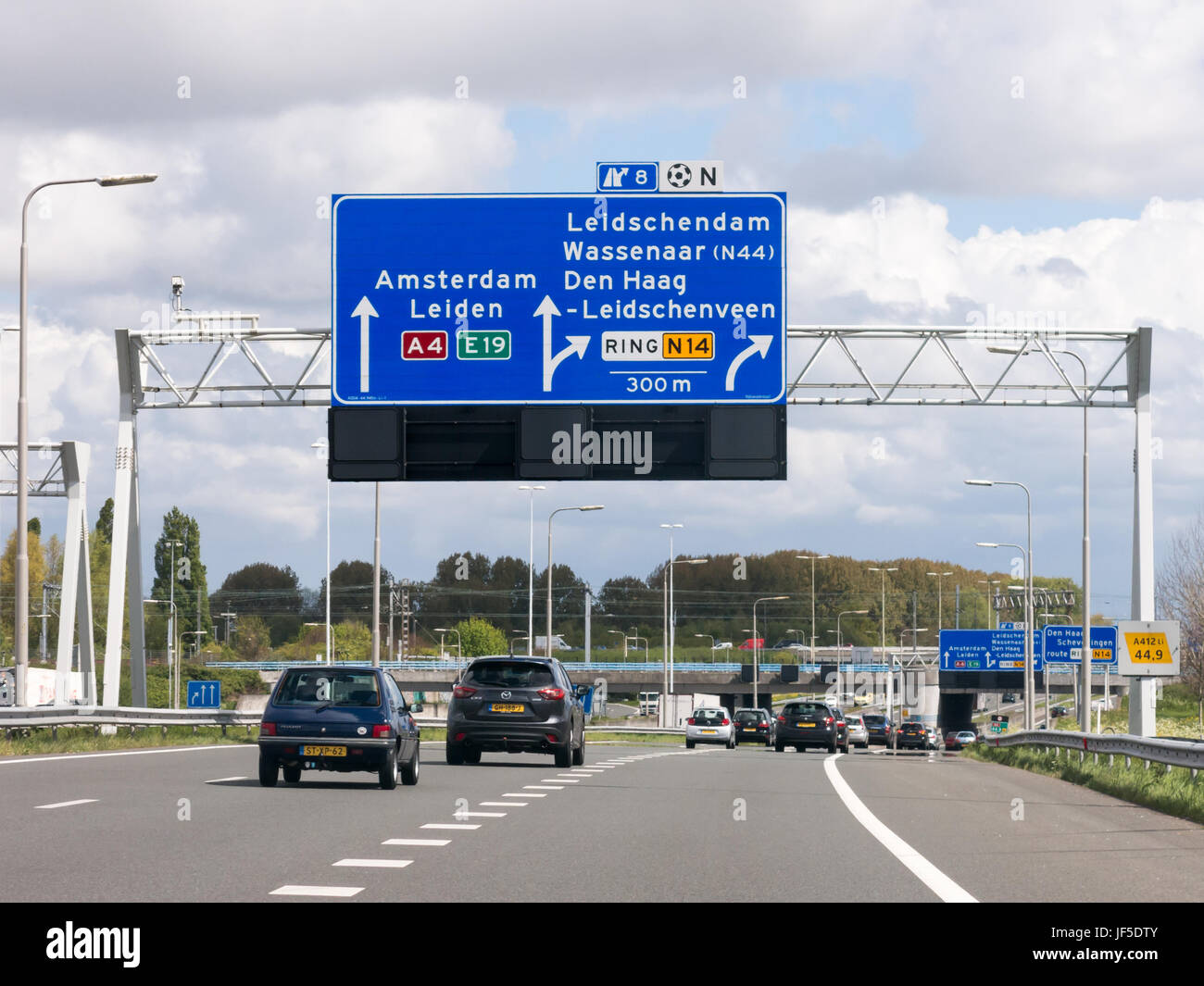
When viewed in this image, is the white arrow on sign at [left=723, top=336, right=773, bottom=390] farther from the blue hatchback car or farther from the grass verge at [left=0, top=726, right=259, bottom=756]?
the grass verge at [left=0, top=726, right=259, bottom=756]

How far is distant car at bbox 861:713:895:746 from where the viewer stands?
73.2m

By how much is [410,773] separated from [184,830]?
7.62 m

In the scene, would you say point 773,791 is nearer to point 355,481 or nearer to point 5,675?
point 355,481

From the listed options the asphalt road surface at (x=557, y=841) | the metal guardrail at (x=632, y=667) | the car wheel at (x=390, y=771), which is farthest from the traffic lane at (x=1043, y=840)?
the metal guardrail at (x=632, y=667)

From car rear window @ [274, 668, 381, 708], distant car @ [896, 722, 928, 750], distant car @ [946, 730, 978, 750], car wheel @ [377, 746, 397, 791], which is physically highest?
car rear window @ [274, 668, 381, 708]

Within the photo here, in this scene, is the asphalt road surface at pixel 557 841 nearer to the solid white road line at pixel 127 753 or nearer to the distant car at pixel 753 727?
the solid white road line at pixel 127 753

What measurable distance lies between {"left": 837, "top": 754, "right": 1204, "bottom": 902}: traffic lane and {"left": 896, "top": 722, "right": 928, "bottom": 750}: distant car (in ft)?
155

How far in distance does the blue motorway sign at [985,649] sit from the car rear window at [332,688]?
6271 centimetres

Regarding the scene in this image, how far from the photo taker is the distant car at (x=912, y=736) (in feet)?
242

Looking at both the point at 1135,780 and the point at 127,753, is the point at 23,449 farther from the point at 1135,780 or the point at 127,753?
the point at 1135,780

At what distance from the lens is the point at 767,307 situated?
29.5 meters

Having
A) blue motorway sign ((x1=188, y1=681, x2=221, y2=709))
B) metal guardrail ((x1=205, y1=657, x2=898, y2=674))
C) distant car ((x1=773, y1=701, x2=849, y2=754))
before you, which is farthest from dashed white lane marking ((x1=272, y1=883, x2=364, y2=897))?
metal guardrail ((x1=205, y1=657, x2=898, y2=674))
